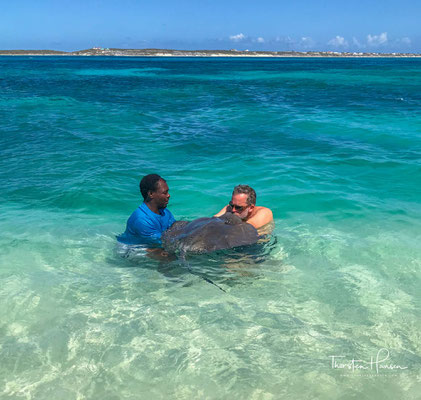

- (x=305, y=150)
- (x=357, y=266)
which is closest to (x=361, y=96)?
(x=305, y=150)

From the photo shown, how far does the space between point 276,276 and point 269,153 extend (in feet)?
27.2

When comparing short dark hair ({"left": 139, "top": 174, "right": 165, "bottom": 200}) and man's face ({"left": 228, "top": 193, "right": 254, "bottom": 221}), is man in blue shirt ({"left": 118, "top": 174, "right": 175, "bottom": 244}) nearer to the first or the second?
short dark hair ({"left": 139, "top": 174, "right": 165, "bottom": 200})

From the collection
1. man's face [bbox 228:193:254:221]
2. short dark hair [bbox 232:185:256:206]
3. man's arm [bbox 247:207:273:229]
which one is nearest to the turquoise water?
man's arm [bbox 247:207:273:229]

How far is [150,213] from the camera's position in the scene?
5852mm

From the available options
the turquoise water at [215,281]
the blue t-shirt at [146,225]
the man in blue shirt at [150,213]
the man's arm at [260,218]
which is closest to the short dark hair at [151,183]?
the man in blue shirt at [150,213]

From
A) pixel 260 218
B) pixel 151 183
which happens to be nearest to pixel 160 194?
pixel 151 183

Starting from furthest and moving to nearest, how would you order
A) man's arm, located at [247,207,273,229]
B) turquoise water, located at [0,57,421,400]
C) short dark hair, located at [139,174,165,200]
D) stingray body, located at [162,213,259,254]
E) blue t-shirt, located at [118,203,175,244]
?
man's arm, located at [247,207,273,229] < blue t-shirt, located at [118,203,175,244] < short dark hair, located at [139,174,165,200] < stingray body, located at [162,213,259,254] < turquoise water, located at [0,57,421,400]

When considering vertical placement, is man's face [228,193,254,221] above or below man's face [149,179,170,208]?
below

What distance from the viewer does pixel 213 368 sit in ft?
12.9

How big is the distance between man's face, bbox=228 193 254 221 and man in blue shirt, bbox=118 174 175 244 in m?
0.92

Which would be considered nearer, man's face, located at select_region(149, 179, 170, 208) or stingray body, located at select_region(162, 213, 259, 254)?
stingray body, located at select_region(162, 213, 259, 254)

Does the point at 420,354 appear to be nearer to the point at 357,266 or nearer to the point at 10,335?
the point at 357,266

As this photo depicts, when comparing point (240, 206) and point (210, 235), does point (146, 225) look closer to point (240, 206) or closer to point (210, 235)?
point (210, 235)

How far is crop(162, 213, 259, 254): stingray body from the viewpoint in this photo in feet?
18.2
